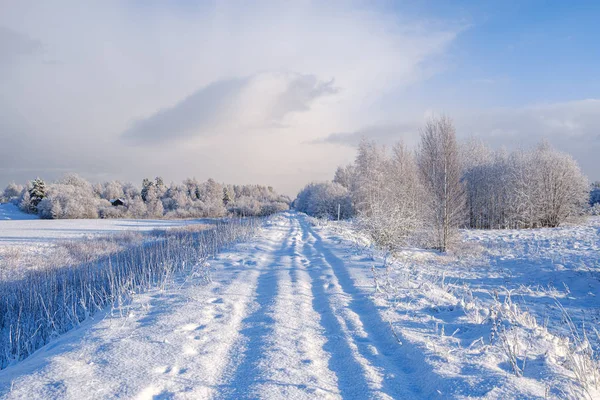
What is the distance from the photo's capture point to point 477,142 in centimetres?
3972

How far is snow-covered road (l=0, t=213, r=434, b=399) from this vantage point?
281cm

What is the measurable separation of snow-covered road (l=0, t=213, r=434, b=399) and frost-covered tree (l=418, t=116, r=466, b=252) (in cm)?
1176

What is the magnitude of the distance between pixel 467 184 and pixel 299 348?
32.5m

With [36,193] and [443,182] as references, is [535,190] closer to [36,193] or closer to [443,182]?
[443,182]

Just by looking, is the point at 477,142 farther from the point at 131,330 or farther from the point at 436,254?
the point at 131,330

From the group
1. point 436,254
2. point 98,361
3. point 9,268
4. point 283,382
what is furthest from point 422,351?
point 9,268

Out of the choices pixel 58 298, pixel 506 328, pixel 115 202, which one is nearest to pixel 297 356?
pixel 506 328

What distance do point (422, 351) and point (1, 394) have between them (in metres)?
3.79

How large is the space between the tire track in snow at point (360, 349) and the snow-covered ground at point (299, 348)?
0.01 metres

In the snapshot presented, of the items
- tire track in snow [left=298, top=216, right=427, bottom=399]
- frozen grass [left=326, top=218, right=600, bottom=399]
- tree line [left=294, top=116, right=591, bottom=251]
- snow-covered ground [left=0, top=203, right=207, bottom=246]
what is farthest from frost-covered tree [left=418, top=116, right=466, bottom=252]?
snow-covered ground [left=0, top=203, right=207, bottom=246]

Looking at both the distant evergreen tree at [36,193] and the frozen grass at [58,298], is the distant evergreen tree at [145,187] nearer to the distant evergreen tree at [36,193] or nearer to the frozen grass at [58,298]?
the distant evergreen tree at [36,193]

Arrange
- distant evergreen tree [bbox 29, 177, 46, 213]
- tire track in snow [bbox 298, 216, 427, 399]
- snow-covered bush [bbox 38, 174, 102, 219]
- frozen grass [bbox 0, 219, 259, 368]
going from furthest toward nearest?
1. distant evergreen tree [bbox 29, 177, 46, 213]
2. snow-covered bush [bbox 38, 174, 102, 219]
3. frozen grass [bbox 0, 219, 259, 368]
4. tire track in snow [bbox 298, 216, 427, 399]

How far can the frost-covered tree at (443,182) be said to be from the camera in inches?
639

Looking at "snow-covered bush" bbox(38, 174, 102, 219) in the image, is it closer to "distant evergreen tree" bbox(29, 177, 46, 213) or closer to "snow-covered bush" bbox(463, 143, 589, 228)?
"distant evergreen tree" bbox(29, 177, 46, 213)
